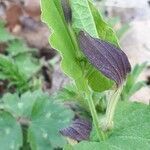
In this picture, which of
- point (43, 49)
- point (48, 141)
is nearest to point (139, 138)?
point (48, 141)

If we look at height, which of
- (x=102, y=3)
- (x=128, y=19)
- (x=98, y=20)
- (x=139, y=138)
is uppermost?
(x=98, y=20)

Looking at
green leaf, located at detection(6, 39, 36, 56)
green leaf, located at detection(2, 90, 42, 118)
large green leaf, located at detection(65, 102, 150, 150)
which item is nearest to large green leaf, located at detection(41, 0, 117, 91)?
large green leaf, located at detection(65, 102, 150, 150)

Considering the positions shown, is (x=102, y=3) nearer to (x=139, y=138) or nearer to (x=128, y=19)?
(x=128, y=19)

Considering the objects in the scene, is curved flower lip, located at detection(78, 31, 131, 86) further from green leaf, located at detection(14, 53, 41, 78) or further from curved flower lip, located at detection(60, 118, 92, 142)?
green leaf, located at detection(14, 53, 41, 78)

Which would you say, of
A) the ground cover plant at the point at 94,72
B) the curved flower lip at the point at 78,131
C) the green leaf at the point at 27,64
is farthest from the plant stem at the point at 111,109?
the green leaf at the point at 27,64

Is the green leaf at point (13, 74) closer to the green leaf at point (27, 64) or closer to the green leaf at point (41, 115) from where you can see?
the green leaf at point (27, 64)

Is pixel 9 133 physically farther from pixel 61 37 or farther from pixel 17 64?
pixel 61 37

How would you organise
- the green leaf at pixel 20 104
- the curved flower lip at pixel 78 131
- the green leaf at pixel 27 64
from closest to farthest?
the curved flower lip at pixel 78 131 → the green leaf at pixel 20 104 → the green leaf at pixel 27 64
